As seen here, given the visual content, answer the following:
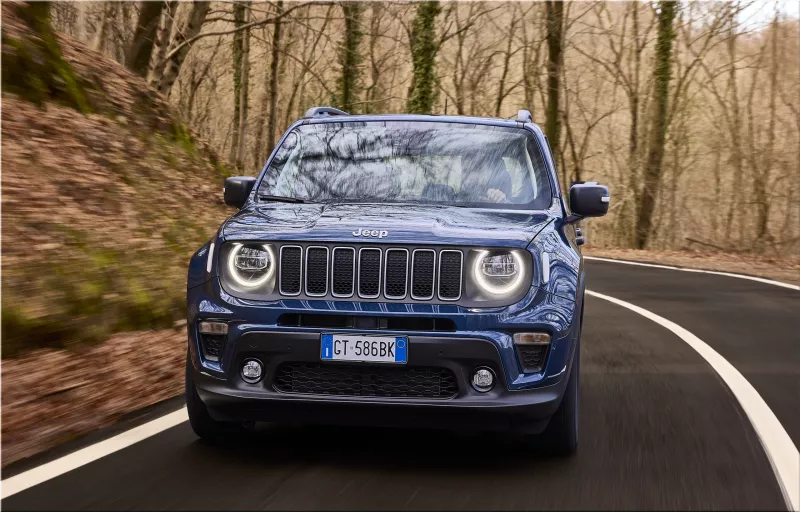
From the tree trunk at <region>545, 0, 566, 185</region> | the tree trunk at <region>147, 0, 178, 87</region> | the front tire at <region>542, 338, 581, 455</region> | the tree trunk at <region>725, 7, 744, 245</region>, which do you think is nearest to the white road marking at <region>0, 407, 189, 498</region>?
the front tire at <region>542, 338, 581, 455</region>

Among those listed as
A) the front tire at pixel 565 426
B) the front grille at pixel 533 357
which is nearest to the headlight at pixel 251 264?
the front grille at pixel 533 357

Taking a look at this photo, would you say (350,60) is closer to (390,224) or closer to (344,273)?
(390,224)

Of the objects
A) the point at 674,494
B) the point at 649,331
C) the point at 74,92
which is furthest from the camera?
the point at 74,92

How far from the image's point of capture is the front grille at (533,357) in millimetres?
4676

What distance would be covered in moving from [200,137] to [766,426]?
13.1 metres

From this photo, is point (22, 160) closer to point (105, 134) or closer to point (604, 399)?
point (105, 134)

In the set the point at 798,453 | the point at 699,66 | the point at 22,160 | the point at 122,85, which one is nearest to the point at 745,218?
the point at 699,66

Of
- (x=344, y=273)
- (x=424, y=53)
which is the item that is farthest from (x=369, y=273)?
(x=424, y=53)

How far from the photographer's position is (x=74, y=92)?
509 inches

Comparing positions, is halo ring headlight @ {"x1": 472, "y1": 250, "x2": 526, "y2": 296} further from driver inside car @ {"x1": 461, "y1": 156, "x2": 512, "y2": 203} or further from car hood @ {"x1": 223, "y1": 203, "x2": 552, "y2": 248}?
driver inside car @ {"x1": 461, "y1": 156, "x2": 512, "y2": 203}

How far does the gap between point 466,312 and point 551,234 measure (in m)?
0.79

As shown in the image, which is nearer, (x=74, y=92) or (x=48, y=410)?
(x=48, y=410)

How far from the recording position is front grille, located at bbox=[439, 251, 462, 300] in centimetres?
468

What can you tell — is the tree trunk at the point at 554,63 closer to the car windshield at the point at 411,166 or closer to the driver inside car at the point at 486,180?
the car windshield at the point at 411,166
